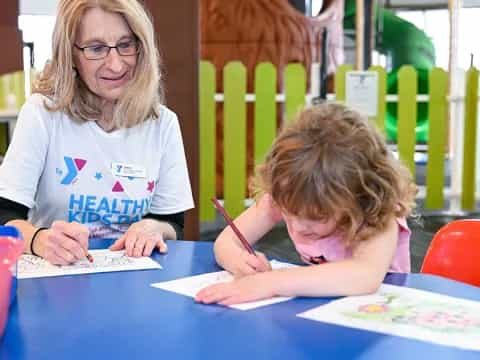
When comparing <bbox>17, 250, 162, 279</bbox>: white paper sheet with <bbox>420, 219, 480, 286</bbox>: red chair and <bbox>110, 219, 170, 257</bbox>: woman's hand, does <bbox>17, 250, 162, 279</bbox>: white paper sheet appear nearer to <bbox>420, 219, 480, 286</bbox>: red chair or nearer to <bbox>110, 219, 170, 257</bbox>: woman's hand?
<bbox>110, 219, 170, 257</bbox>: woman's hand

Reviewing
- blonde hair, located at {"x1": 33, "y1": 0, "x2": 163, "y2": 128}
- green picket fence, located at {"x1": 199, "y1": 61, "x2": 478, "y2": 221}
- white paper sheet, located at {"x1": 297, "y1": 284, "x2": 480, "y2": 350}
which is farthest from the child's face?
green picket fence, located at {"x1": 199, "y1": 61, "x2": 478, "y2": 221}

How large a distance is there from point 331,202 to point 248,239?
0.32 meters

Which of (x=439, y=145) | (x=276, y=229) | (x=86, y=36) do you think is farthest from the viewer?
(x=439, y=145)

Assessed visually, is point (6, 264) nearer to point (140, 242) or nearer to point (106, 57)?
point (140, 242)

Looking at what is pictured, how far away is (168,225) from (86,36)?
0.47 meters

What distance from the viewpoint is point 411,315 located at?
3.00 ft

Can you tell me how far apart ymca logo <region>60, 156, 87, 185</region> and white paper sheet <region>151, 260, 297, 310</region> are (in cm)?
54

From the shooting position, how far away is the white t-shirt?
152 cm

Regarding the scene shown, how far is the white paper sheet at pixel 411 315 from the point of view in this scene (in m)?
0.83

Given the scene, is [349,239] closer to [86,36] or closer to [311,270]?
[311,270]

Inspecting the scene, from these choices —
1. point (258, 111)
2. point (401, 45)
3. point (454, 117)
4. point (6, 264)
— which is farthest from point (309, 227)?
point (401, 45)

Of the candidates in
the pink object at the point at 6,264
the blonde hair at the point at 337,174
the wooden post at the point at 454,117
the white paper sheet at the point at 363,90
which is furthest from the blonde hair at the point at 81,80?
the wooden post at the point at 454,117

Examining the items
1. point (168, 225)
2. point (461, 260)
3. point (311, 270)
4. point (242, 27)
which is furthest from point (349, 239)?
point (242, 27)

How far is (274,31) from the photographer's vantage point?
4715 mm
